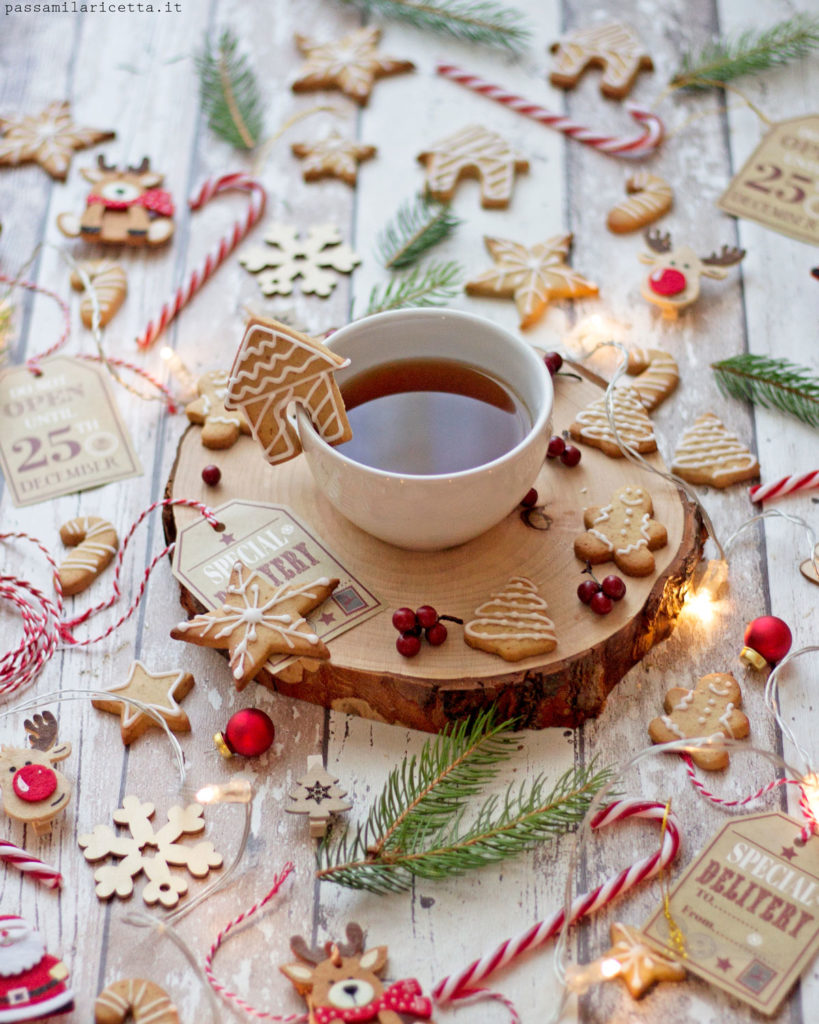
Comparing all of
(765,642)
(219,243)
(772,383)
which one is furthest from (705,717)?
(219,243)

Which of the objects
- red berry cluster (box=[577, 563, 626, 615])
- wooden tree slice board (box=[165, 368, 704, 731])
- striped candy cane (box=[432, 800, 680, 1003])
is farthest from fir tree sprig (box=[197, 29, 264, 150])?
striped candy cane (box=[432, 800, 680, 1003])

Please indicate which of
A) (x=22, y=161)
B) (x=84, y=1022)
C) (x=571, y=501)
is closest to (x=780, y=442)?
(x=571, y=501)

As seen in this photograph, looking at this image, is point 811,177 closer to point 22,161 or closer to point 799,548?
point 799,548

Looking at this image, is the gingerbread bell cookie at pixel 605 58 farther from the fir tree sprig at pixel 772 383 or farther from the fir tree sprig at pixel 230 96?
the fir tree sprig at pixel 772 383

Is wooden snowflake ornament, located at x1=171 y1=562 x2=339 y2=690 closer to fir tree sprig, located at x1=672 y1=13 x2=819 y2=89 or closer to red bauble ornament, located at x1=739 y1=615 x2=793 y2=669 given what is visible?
red bauble ornament, located at x1=739 y1=615 x2=793 y2=669

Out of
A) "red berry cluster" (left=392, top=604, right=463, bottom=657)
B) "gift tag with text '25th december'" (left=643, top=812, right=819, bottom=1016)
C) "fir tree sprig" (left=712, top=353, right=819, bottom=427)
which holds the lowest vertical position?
"gift tag with text '25th december'" (left=643, top=812, right=819, bottom=1016)

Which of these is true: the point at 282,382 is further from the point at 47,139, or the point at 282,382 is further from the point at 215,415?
the point at 47,139
